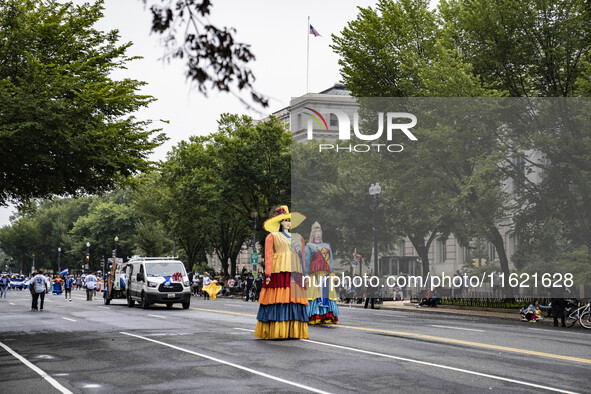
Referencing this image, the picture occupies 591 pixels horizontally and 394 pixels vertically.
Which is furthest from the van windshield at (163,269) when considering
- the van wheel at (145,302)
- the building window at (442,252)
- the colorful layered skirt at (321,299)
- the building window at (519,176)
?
the building window at (442,252)

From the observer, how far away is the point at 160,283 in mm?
31469

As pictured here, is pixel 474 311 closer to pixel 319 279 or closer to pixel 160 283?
pixel 160 283

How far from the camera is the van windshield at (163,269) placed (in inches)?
1265

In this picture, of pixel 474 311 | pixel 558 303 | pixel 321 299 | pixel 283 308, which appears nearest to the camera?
pixel 283 308

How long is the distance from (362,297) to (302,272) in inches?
1236

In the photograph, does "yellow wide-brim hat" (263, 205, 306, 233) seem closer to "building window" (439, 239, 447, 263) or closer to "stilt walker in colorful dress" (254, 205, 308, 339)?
"stilt walker in colorful dress" (254, 205, 308, 339)

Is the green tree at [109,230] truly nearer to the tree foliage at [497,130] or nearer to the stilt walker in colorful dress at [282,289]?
the tree foliage at [497,130]

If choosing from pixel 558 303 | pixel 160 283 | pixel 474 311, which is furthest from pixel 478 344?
pixel 160 283

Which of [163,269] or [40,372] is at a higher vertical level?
[163,269]

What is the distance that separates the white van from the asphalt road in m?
12.9

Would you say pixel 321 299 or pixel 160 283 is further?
pixel 160 283

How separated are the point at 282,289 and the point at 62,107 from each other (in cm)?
746

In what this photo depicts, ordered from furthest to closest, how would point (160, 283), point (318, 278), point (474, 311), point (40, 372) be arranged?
point (474, 311)
point (160, 283)
point (318, 278)
point (40, 372)

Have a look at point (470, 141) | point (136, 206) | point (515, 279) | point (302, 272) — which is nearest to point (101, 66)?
point (302, 272)
